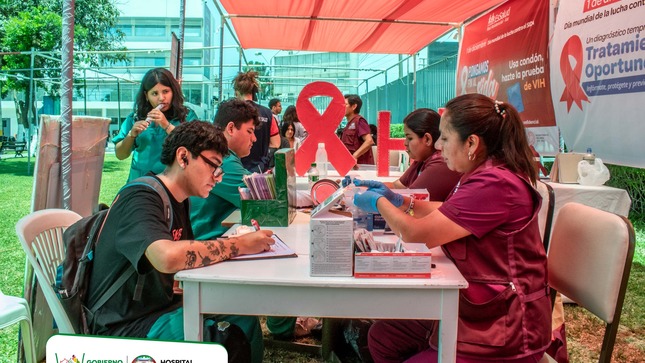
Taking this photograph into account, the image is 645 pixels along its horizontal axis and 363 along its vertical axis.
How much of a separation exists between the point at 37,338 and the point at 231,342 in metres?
1.27

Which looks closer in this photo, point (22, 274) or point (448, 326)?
point (448, 326)

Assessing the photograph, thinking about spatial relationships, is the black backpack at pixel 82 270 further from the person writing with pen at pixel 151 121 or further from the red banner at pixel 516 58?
the red banner at pixel 516 58

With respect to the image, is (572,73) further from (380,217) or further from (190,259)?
(190,259)

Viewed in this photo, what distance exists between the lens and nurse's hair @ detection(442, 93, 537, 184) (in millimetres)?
1578

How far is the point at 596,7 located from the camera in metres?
3.44

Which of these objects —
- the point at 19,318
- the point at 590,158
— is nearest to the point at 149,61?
the point at 590,158

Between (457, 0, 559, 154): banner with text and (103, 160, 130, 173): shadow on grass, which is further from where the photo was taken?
(103, 160, 130, 173): shadow on grass

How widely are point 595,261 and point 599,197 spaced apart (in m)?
2.04

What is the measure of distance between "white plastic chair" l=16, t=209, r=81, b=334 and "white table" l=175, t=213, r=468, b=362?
0.44 m

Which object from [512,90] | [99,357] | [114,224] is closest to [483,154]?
[114,224]

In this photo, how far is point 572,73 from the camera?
12.3ft

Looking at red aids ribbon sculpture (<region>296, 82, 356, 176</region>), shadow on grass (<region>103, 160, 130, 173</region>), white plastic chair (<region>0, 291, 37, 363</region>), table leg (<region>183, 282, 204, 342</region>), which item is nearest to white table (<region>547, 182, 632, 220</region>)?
red aids ribbon sculpture (<region>296, 82, 356, 176</region>)

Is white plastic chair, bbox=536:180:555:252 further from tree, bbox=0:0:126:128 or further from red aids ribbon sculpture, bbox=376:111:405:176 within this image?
tree, bbox=0:0:126:128

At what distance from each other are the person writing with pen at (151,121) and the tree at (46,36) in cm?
643
